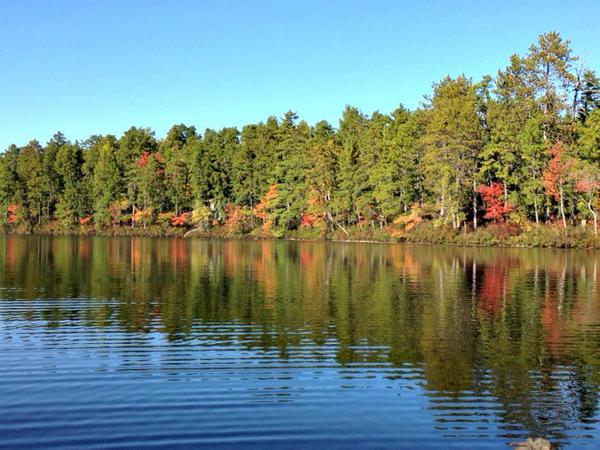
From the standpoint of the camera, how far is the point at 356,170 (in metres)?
73.1

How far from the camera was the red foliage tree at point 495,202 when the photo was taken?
6041 centimetres

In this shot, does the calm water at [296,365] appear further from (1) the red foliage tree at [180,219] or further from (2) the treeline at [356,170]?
(1) the red foliage tree at [180,219]

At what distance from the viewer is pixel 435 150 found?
62438mm

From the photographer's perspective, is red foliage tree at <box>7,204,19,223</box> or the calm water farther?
red foliage tree at <box>7,204,19,223</box>

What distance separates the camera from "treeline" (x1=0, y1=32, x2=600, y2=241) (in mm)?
58344

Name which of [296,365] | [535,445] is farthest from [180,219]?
[535,445]

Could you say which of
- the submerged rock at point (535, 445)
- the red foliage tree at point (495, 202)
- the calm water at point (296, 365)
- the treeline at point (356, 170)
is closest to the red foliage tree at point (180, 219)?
the treeline at point (356, 170)

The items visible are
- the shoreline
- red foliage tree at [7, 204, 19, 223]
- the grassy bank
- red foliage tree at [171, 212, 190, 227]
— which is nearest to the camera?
the shoreline

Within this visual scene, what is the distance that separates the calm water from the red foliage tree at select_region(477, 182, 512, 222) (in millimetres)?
36150

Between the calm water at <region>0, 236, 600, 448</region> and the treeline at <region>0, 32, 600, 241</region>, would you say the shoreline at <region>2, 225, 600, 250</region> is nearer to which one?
the treeline at <region>0, 32, 600, 241</region>

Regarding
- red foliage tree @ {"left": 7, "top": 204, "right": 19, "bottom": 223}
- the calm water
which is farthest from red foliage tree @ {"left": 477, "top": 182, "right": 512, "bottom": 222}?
red foliage tree @ {"left": 7, "top": 204, "right": 19, "bottom": 223}

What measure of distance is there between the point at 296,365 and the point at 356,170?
62073 mm

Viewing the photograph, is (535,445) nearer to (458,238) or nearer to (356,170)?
(458,238)

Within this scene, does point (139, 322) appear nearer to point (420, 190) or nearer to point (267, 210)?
point (420, 190)
